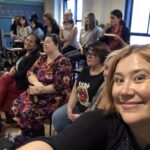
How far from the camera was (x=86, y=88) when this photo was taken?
6.64ft

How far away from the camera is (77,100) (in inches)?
85.9

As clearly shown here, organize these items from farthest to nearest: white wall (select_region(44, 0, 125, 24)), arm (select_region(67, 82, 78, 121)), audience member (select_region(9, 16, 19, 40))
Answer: audience member (select_region(9, 16, 19, 40)), white wall (select_region(44, 0, 125, 24)), arm (select_region(67, 82, 78, 121))

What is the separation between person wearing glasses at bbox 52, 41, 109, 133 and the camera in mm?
2000

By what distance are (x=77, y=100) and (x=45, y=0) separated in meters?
6.35

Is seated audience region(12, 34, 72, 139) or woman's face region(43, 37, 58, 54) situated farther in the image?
woman's face region(43, 37, 58, 54)

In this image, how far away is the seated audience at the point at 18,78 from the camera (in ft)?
8.80

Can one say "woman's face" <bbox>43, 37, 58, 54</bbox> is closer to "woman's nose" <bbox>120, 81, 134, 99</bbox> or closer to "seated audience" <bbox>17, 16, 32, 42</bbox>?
"woman's nose" <bbox>120, 81, 134, 99</bbox>

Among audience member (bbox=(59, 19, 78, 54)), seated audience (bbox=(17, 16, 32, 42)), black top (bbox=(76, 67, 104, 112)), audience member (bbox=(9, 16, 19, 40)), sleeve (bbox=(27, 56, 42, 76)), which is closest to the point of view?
A: black top (bbox=(76, 67, 104, 112))

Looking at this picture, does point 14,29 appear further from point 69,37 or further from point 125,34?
point 125,34

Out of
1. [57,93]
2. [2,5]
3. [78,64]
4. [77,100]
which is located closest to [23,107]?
[57,93]

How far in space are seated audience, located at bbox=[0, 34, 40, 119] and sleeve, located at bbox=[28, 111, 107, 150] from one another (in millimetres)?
1846

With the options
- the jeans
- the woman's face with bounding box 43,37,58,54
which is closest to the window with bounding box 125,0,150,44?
the woman's face with bounding box 43,37,58,54

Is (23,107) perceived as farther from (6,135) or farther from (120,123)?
(120,123)

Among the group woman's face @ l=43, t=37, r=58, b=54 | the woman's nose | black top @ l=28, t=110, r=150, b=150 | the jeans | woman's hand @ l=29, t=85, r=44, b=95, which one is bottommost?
the jeans
